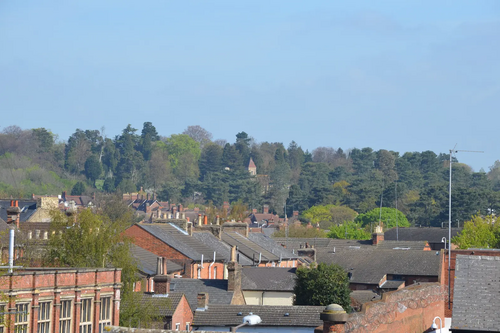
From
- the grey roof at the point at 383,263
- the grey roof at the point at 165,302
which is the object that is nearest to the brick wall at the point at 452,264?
the grey roof at the point at 165,302

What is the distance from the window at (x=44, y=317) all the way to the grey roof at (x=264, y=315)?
404 inches

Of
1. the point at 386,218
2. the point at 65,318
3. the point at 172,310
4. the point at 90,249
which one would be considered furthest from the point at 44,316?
the point at 386,218

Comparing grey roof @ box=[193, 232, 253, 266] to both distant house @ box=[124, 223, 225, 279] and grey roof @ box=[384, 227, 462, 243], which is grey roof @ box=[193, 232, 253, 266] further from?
grey roof @ box=[384, 227, 462, 243]

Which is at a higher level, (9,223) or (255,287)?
(9,223)

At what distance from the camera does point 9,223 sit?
56.0 m

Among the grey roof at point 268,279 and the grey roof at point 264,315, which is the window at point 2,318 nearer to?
the grey roof at point 264,315

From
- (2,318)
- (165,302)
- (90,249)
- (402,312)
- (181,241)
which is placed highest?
(90,249)

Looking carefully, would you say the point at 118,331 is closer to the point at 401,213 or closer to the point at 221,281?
the point at 221,281

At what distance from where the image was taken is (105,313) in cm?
3447

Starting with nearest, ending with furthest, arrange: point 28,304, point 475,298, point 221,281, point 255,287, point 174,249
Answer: point 475,298 < point 28,304 < point 221,281 < point 255,287 < point 174,249

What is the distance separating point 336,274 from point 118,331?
3058cm

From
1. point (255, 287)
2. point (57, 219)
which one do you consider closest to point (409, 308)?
point (57, 219)

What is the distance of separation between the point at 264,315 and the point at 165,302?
4.84 metres

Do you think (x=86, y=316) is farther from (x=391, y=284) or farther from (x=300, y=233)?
(x=300, y=233)
